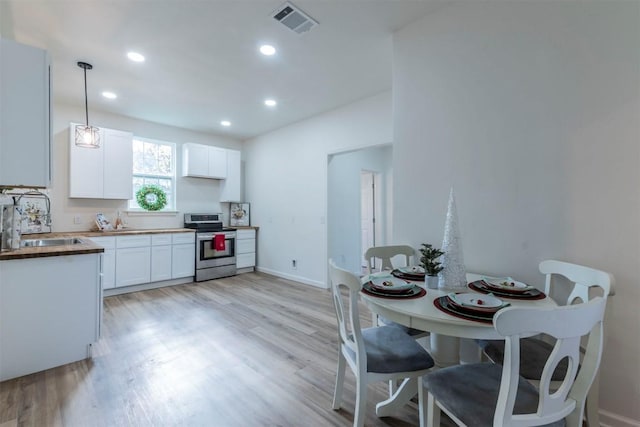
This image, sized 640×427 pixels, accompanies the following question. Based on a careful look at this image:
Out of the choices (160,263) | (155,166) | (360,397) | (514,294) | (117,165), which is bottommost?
(360,397)

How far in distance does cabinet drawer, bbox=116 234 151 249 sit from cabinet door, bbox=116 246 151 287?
54 millimetres

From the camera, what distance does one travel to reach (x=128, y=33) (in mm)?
2463

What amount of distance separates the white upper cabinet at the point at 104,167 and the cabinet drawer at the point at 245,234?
185 centimetres

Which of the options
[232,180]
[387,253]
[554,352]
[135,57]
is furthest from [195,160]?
[554,352]

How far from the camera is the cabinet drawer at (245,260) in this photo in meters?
5.39

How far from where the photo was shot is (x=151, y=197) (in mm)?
4898

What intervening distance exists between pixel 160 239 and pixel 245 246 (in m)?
1.51

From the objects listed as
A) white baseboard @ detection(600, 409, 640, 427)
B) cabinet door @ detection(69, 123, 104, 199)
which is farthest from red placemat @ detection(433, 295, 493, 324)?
cabinet door @ detection(69, 123, 104, 199)

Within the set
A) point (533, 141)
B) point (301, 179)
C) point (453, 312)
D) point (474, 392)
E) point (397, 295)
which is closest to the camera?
point (474, 392)

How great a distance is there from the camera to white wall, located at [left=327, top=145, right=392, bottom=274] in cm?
466

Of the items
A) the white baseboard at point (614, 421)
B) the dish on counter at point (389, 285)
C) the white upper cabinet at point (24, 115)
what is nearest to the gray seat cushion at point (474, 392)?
the dish on counter at point (389, 285)

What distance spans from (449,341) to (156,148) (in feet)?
17.7

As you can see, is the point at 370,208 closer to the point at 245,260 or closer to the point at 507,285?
the point at 245,260

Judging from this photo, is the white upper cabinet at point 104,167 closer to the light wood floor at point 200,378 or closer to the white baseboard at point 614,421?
the light wood floor at point 200,378
